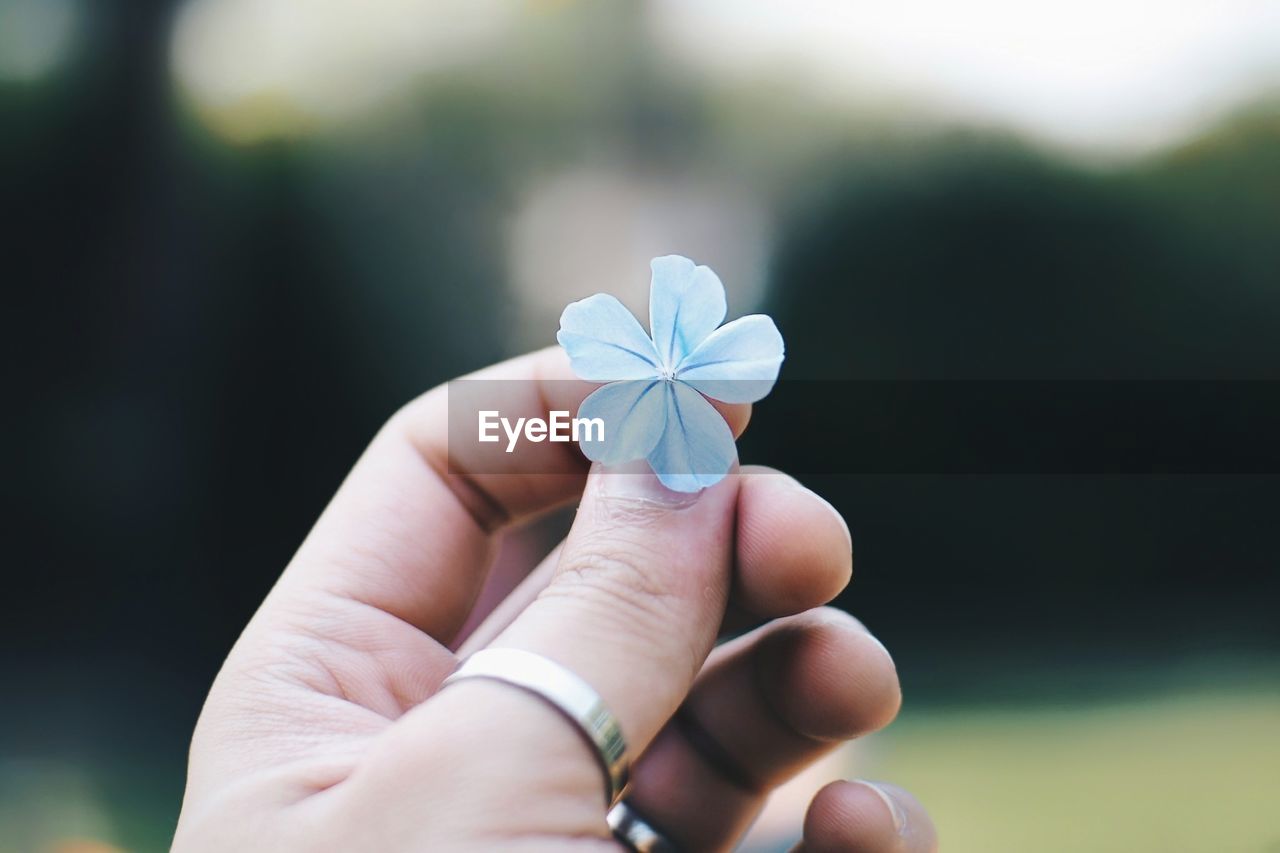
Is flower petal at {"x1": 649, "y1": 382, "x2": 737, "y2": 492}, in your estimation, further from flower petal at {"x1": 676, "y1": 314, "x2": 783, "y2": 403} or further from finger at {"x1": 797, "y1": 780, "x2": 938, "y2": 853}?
finger at {"x1": 797, "y1": 780, "x2": 938, "y2": 853}

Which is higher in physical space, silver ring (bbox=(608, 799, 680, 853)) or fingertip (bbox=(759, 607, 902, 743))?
fingertip (bbox=(759, 607, 902, 743))

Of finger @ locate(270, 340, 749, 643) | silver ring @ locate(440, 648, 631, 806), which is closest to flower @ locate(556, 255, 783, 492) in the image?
silver ring @ locate(440, 648, 631, 806)

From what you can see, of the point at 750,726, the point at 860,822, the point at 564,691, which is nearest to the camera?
the point at 564,691

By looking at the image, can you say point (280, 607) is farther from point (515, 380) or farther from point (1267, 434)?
point (1267, 434)

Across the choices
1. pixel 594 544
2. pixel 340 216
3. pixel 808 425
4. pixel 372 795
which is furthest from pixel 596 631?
pixel 340 216

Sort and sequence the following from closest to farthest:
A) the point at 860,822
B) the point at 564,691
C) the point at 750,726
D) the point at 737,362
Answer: the point at 564,691 → the point at 737,362 → the point at 860,822 → the point at 750,726

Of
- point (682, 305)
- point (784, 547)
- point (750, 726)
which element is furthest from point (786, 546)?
point (750, 726)

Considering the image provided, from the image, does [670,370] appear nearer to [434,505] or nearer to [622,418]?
[622,418]

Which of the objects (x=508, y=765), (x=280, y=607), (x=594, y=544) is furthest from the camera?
(x=280, y=607)
